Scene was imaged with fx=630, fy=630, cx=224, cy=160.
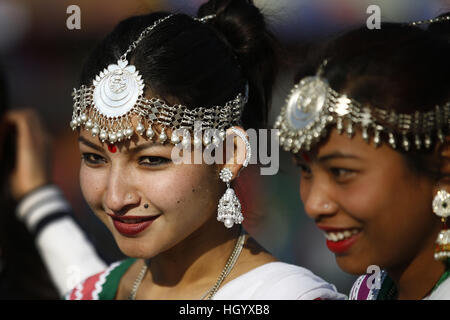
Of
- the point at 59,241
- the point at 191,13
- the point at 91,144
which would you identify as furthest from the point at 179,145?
the point at 59,241

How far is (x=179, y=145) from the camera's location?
7.29 feet

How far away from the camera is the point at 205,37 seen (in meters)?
2.39

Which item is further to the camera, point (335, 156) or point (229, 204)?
point (229, 204)

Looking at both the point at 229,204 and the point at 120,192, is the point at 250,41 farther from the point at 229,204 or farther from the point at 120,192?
the point at 120,192

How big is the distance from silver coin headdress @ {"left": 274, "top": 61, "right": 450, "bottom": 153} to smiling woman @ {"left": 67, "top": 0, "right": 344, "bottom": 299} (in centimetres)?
30

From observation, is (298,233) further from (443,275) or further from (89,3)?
(89,3)

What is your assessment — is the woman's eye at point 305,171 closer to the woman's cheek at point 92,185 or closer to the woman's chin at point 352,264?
the woman's chin at point 352,264

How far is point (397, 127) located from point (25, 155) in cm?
270

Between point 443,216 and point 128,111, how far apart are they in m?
1.11

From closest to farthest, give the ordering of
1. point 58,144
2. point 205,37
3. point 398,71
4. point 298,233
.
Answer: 1. point 398,71
2. point 205,37
3. point 298,233
4. point 58,144

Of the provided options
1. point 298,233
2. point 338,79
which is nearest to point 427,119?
point 338,79

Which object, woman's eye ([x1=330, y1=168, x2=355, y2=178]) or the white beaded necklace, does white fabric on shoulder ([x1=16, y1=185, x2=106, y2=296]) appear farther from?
woman's eye ([x1=330, y1=168, x2=355, y2=178])

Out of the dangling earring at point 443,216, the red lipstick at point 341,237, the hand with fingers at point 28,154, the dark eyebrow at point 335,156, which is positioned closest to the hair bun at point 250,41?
the dark eyebrow at point 335,156

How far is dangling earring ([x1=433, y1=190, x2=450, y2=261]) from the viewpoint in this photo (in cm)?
199
